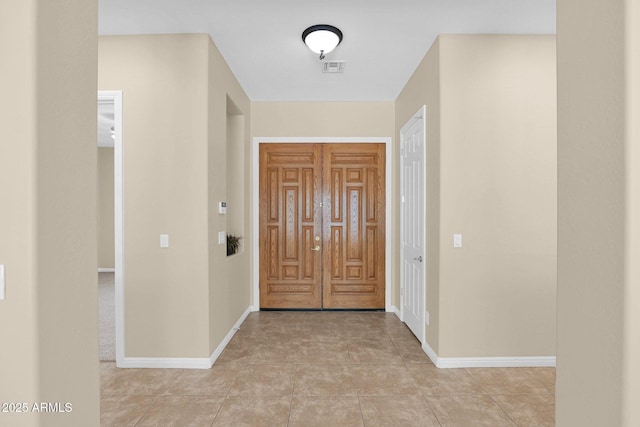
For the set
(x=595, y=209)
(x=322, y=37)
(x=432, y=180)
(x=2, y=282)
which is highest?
(x=322, y=37)

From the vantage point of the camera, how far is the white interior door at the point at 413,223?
379 centimetres

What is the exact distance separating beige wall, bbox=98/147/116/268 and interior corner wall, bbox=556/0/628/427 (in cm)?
873

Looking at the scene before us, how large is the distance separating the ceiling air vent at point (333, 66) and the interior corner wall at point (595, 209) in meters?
2.59

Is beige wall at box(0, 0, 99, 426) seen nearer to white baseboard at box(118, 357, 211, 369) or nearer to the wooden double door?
white baseboard at box(118, 357, 211, 369)

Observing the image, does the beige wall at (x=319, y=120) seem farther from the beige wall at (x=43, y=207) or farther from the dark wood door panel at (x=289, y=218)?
the beige wall at (x=43, y=207)

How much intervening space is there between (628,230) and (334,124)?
13.9ft

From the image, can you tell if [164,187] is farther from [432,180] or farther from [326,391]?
[432,180]

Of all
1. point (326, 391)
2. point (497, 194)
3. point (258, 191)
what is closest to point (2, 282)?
point (326, 391)

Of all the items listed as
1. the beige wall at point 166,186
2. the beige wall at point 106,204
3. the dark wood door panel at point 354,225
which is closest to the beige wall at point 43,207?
the beige wall at point 166,186

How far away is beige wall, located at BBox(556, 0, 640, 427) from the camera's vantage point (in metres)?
1.12

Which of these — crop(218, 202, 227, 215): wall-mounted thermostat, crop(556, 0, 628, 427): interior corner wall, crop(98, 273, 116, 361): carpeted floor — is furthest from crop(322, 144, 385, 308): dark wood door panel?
crop(556, 0, 628, 427): interior corner wall

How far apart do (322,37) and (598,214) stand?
2.51m

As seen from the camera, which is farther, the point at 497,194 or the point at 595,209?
the point at 497,194

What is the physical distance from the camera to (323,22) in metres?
3.08
